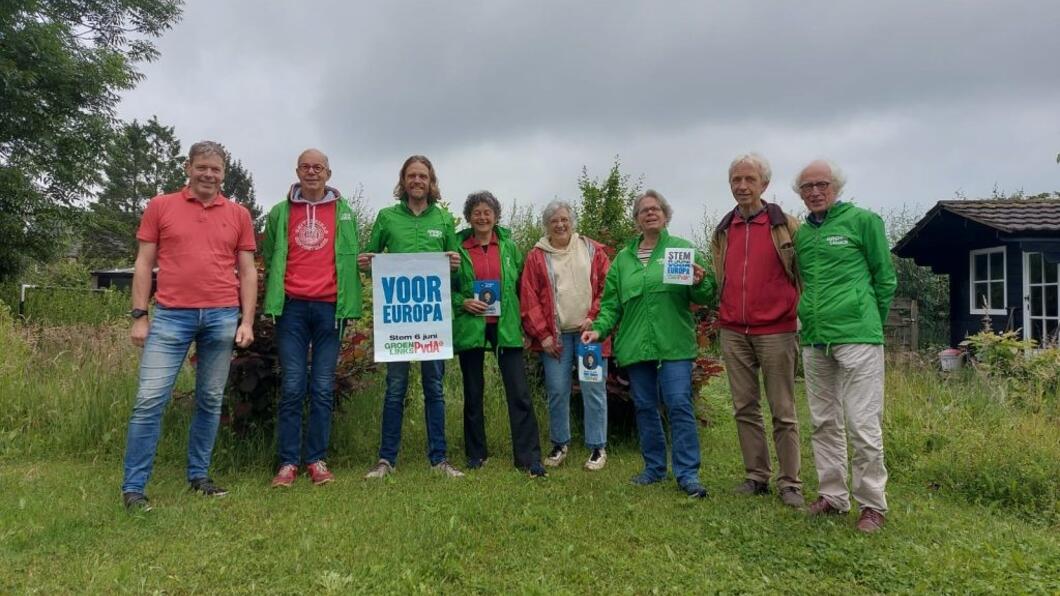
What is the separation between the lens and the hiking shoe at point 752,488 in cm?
448

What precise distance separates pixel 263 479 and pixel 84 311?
1273 centimetres

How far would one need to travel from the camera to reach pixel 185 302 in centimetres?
417

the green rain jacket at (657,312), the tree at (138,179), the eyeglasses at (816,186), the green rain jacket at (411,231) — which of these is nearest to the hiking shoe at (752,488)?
the green rain jacket at (657,312)

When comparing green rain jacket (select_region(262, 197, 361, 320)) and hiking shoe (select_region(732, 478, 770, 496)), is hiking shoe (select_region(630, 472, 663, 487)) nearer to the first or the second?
hiking shoe (select_region(732, 478, 770, 496))

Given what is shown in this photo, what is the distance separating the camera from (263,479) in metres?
4.81

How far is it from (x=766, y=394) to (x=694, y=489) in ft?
2.66

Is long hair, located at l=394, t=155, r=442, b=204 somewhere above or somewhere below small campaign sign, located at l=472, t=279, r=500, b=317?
above

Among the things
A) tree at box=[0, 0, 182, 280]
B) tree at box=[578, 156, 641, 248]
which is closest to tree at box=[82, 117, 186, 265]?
tree at box=[0, 0, 182, 280]

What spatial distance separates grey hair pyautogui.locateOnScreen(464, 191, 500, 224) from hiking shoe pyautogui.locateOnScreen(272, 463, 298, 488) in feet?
7.40

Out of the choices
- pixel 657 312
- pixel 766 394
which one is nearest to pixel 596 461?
pixel 657 312

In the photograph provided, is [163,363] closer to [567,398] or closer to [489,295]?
[489,295]

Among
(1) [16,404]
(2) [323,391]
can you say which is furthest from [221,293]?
(1) [16,404]

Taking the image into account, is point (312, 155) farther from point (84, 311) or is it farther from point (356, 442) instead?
point (84, 311)

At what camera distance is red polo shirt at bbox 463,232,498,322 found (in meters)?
5.04
